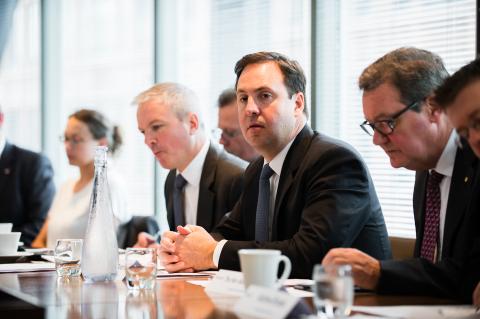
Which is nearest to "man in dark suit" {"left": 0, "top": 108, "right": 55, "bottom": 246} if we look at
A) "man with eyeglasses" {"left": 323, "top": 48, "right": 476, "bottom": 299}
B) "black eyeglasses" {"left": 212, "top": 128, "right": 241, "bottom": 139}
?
"black eyeglasses" {"left": 212, "top": 128, "right": 241, "bottom": 139}

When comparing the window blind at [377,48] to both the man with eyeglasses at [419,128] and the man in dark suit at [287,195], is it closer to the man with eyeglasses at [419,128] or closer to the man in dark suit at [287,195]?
the man in dark suit at [287,195]

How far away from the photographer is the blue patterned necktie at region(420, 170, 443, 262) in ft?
9.00

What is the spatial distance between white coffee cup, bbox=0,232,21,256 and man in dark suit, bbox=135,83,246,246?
902 mm

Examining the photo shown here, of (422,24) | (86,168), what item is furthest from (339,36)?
(86,168)

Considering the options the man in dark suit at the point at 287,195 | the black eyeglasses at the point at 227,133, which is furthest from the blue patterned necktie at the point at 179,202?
the man in dark suit at the point at 287,195

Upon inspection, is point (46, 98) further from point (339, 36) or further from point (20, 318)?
point (20, 318)

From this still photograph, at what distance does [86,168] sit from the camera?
5.92m

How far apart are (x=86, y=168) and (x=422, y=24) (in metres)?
2.60

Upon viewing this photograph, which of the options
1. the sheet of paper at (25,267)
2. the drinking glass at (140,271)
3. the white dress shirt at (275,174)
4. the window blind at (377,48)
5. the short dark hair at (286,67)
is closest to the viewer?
the drinking glass at (140,271)

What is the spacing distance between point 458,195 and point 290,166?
0.82 metres

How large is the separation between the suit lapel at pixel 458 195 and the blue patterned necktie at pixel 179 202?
1873 millimetres

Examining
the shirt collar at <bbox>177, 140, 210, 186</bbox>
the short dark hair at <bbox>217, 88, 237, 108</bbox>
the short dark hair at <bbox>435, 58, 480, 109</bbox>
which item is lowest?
the shirt collar at <bbox>177, 140, 210, 186</bbox>

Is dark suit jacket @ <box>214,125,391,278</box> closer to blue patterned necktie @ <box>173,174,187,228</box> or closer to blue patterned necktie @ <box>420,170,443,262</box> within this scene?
blue patterned necktie @ <box>420,170,443,262</box>

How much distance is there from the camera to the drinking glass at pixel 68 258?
9.33 feet
